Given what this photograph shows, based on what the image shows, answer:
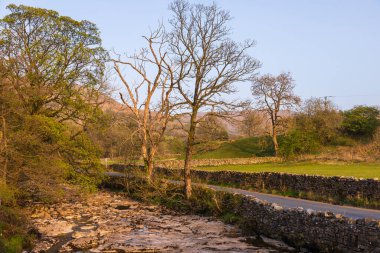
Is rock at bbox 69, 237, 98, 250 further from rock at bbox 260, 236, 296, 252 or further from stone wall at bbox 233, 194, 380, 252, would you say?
rock at bbox 260, 236, 296, 252

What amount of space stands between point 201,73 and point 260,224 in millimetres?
11121

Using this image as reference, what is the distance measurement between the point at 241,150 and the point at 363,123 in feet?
61.7

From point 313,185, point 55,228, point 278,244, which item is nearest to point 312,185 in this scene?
point 313,185

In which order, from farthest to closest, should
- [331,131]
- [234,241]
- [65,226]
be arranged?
[331,131]
[65,226]
[234,241]

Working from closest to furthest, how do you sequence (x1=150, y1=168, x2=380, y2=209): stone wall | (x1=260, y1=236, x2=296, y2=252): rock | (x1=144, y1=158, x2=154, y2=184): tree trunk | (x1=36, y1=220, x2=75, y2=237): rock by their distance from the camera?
(x1=260, y1=236, x2=296, y2=252): rock → (x1=36, y1=220, x2=75, y2=237): rock → (x1=150, y1=168, x2=380, y2=209): stone wall → (x1=144, y1=158, x2=154, y2=184): tree trunk

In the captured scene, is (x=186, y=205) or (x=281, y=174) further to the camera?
(x=281, y=174)

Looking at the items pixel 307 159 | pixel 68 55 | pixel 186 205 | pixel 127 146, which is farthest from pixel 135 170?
pixel 307 159

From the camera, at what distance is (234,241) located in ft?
55.6

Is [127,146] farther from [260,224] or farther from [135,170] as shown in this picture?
[260,224]

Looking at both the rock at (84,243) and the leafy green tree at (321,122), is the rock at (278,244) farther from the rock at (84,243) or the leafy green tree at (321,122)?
the leafy green tree at (321,122)

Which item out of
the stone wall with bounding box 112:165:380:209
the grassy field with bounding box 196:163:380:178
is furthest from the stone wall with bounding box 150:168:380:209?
the grassy field with bounding box 196:163:380:178

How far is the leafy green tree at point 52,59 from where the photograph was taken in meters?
27.6

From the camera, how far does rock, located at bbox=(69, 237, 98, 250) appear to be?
55.7 feet

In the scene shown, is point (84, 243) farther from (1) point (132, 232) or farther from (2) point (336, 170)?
(2) point (336, 170)
